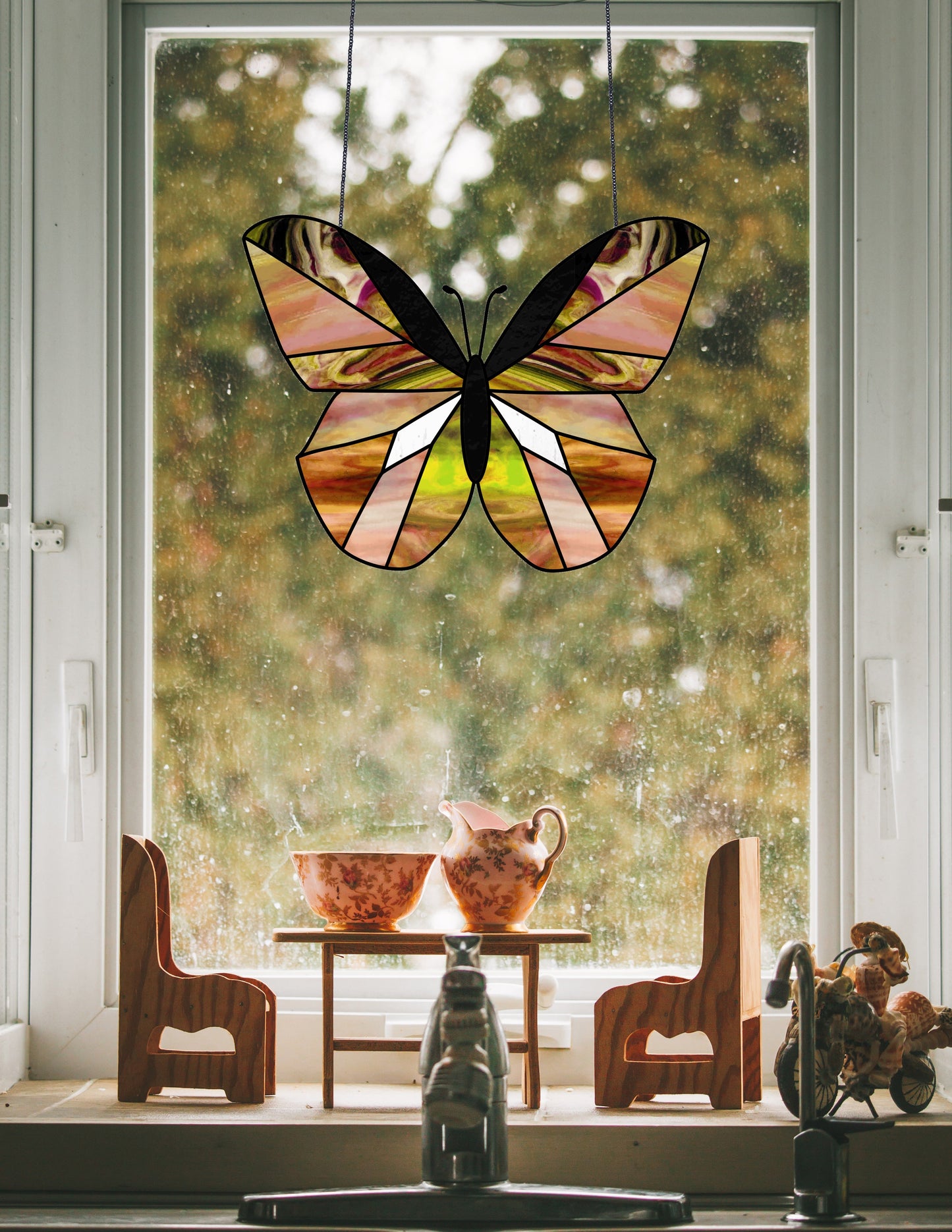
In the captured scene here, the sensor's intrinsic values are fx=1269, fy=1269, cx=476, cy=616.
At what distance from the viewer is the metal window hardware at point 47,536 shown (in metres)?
1.66

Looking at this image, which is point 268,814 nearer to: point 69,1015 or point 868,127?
point 69,1015

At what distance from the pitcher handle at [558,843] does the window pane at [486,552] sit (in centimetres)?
19

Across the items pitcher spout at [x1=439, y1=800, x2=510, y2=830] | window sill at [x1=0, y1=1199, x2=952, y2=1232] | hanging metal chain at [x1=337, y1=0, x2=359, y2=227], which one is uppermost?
hanging metal chain at [x1=337, y1=0, x2=359, y2=227]

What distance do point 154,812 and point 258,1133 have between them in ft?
1.64

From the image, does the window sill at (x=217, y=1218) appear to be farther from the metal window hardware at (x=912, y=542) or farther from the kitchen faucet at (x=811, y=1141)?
the metal window hardware at (x=912, y=542)

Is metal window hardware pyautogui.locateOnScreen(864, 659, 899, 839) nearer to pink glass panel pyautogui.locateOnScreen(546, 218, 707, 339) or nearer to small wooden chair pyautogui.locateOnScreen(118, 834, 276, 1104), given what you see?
pink glass panel pyautogui.locateOnScreen(546, 218, 707, 339)

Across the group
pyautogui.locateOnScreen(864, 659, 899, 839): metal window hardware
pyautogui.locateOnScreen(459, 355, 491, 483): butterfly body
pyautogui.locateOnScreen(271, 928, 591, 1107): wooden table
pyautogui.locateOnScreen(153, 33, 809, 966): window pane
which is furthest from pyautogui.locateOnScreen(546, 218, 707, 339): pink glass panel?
pyautogui.locateOnScreen(271, 928, 591, 1107): wooden table

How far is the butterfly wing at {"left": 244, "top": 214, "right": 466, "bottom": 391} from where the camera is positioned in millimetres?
1376

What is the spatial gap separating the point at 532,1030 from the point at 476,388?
0.74 m

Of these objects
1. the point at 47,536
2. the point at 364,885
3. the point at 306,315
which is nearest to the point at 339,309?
the point at 306,315

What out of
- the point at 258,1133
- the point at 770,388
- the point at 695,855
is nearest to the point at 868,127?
the point at 770,388

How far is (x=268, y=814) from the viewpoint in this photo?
1675mm

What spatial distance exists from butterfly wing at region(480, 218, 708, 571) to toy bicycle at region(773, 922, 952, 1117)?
554mm

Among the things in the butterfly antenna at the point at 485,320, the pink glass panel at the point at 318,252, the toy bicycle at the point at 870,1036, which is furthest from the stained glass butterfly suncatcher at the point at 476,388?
the toy bicycle at the point at 870,1036
